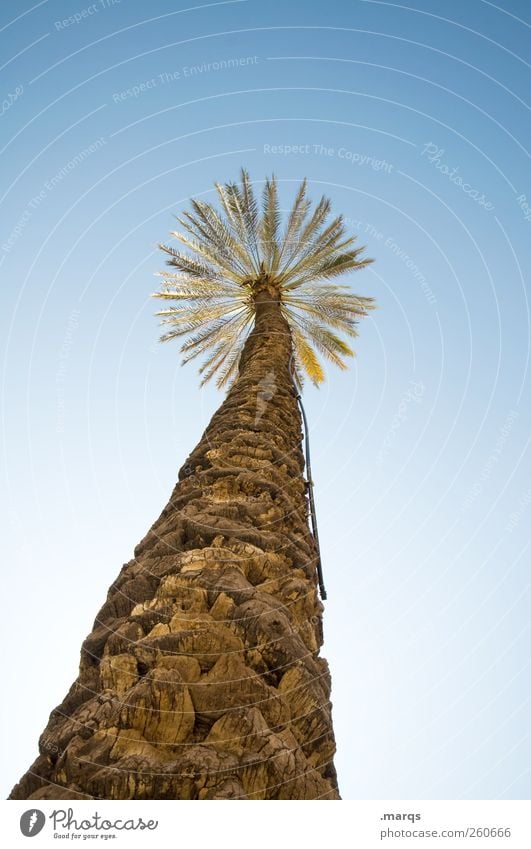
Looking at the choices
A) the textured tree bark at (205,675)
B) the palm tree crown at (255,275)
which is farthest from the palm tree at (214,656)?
the palm tree crown at (255,275)

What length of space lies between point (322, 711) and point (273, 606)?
541 mm

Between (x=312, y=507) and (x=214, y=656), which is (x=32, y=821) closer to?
(x=214, y=656)

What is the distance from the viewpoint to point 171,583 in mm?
3236

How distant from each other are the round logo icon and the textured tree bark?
7cm

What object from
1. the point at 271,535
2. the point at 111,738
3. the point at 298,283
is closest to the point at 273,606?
the point at 271,535

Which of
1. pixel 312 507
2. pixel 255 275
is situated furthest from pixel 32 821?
pixel 255 275

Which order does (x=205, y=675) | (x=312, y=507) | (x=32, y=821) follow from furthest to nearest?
(x=312, y=507)
(x=205, y=675)
(x=32, y=821)

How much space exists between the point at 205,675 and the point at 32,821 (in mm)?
826

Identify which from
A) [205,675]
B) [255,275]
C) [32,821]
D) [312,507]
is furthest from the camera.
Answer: [255,275]

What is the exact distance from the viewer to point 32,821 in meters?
2.38

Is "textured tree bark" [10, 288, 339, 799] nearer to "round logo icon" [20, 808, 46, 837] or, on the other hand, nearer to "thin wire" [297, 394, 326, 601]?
"round logo icon" [20, 808, 46, 837]

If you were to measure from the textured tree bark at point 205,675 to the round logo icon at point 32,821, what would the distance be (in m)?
0.07

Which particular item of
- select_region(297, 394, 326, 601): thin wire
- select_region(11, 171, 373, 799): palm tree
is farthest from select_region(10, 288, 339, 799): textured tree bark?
select_region(297, 394, 326, 601): thin wire

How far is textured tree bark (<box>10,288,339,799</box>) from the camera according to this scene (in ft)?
7.55
